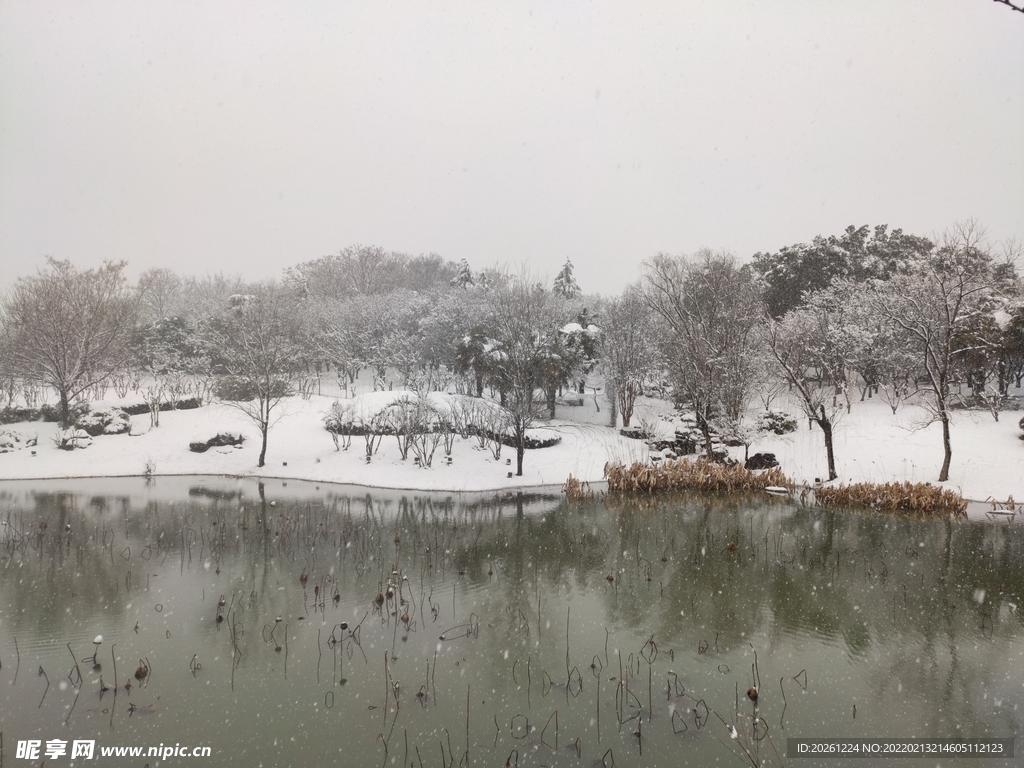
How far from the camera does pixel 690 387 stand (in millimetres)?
21156

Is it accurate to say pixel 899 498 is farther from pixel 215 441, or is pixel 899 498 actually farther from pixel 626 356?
pixel 215 441

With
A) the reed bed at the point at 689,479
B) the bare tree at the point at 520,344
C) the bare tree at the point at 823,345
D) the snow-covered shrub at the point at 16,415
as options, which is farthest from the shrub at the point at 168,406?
the bare tree at the point at 823,345

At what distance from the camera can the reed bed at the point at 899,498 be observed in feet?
47.6

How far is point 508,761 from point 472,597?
4.00m

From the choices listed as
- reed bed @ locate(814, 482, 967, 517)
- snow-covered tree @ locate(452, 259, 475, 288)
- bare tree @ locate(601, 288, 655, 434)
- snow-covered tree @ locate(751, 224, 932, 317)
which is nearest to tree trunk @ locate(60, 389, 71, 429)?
bare tree @ locate(601, 288, 655, 434)

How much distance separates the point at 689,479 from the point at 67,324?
27.2m

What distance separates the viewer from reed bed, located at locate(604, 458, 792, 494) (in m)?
17.6

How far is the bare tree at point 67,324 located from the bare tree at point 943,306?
106ft

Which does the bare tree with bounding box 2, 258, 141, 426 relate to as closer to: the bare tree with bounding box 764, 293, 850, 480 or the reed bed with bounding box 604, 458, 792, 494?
the reed bed with bounding box 604, 458, 792, 494

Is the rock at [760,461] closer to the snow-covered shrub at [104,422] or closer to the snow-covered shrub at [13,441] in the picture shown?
the snow-covered shrub at [104,422]

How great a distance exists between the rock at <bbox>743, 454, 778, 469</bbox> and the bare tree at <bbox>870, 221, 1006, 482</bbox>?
16.5ft

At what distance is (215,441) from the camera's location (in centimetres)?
2208

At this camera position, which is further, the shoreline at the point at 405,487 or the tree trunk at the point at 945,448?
the shoreline at the point at 405,487

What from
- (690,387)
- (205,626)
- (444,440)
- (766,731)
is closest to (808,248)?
(690,387)
